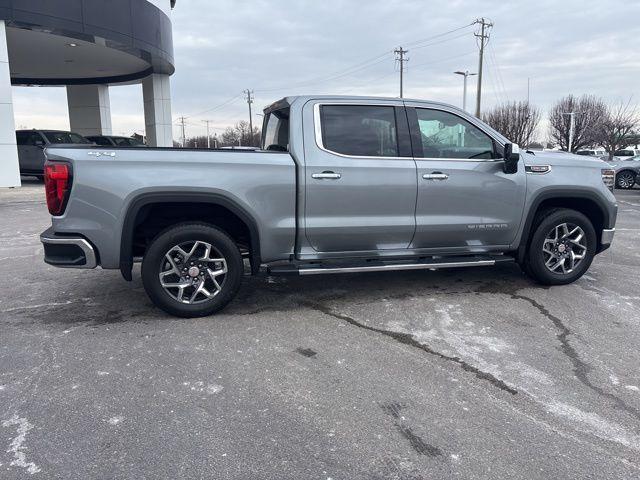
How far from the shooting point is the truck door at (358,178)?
15.8ft

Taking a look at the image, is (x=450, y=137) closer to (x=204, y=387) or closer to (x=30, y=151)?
(x=204, y=387)

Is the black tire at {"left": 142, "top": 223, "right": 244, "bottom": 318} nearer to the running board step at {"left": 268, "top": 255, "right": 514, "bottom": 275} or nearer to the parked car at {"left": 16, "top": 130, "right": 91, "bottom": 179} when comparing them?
the running board step at {"left": 268, "top": 255, "right": 514, "bottom": 275}

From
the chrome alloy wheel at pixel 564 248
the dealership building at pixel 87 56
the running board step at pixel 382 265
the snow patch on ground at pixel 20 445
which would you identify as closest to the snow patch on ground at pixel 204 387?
the snow patch on ground at pixel 20 445

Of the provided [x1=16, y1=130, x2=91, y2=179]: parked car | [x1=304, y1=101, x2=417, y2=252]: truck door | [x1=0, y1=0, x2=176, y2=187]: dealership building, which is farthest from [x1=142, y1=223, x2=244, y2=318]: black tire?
[x1=16, y1=130, x2=91, y2=179]: parked car

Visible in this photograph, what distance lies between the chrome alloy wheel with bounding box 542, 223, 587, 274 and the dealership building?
16.2 metres

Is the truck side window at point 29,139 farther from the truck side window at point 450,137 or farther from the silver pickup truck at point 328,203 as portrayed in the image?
the truck side window at point 450,137

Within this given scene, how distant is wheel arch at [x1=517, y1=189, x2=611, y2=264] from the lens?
5457 millimetres

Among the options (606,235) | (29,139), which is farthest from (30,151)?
(606,235)

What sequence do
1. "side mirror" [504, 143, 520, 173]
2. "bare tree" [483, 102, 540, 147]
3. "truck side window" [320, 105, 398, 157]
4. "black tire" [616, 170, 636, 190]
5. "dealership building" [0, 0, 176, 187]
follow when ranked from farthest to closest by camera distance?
"bare tree" [483, 102, 540, 147] < "black tire" [616, 170, 636, 190] < "dealership building" [0, 0, 176, 187] < "side mirror" [504, 143, 520, 173] < "truck side window" [320, 105, 398, 157]

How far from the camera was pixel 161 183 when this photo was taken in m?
4.41

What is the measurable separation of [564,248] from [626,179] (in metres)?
17.3

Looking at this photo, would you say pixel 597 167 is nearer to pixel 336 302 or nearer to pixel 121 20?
pixel 336 302

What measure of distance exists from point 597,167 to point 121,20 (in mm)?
17209

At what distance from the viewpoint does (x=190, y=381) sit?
11.6ft
